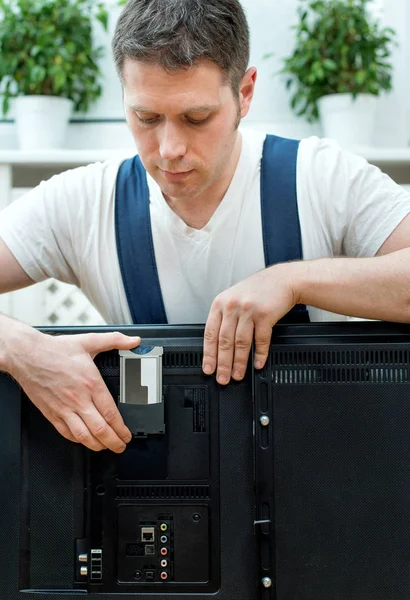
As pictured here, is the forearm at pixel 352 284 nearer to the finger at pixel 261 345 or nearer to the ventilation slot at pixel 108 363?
the finger at pixel 261 345

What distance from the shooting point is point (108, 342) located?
80 cm

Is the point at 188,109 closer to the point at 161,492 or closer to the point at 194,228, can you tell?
the point at 194,228

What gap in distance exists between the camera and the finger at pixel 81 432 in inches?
31.3

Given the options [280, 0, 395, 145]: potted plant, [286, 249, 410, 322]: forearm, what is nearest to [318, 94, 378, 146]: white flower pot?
[280, 0, 395, 145]: potted plant

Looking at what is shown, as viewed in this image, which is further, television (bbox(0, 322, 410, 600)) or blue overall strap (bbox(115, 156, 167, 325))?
blue overall strap (bbox(115, 156, 167, 325))

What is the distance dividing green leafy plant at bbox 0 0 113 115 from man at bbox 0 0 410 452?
867 millimetres

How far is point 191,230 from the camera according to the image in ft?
3.70

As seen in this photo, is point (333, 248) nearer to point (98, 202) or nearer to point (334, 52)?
point (98, 202)

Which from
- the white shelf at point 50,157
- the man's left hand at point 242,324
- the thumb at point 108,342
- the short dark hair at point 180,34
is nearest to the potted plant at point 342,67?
the white shelf at point 50,157

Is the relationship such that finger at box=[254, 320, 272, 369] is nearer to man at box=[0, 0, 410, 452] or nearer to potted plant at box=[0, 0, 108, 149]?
man at box=[0, 0, 410, 452]

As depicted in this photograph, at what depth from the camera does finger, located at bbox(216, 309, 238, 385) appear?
783mm

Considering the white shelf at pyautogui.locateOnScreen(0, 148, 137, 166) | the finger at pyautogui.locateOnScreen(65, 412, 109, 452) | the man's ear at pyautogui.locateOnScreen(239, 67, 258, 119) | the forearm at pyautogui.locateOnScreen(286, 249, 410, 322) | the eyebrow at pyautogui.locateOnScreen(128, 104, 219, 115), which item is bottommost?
the finger at pyautogui.locateOnScreen(65, 412, 109, 452)

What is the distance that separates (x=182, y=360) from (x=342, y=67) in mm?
1371

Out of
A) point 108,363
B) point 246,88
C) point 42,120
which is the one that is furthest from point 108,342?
point 42,120
